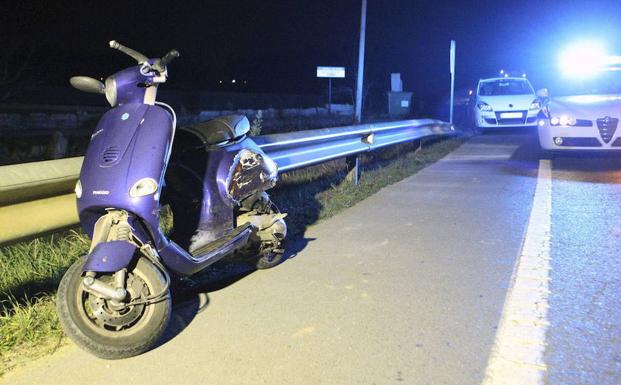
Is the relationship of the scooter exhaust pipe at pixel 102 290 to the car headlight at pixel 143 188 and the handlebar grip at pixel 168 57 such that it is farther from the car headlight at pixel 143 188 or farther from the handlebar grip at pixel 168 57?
the handlebar grip at pixel 168 57

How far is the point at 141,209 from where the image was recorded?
3230 mm

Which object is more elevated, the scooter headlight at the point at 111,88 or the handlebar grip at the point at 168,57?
the handlebar grip at the point at 168,57

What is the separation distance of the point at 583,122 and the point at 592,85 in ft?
6.80

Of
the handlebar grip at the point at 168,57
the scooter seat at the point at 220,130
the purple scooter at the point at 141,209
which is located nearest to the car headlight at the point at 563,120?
the scooter seat at the point at 220,130

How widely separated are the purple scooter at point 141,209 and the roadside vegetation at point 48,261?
477 millimetres

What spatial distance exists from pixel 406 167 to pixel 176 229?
258 inches

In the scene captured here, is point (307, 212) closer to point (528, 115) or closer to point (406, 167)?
point (406, 167)

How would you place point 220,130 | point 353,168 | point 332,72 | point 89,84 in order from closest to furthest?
point 89,84 → point 220,130 → point 353,168 → point 332,72

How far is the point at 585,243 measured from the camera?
5059 millimetres

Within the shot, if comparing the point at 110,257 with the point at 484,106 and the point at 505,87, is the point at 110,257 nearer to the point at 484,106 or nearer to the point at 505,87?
the point at 484,106

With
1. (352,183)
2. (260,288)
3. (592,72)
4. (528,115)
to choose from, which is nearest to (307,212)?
(352,183)

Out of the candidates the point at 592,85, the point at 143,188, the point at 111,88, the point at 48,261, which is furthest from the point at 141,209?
the point at 592,85

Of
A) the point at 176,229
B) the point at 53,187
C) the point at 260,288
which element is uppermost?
the point at 53,187

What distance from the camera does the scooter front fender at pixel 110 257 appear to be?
2961 mm
